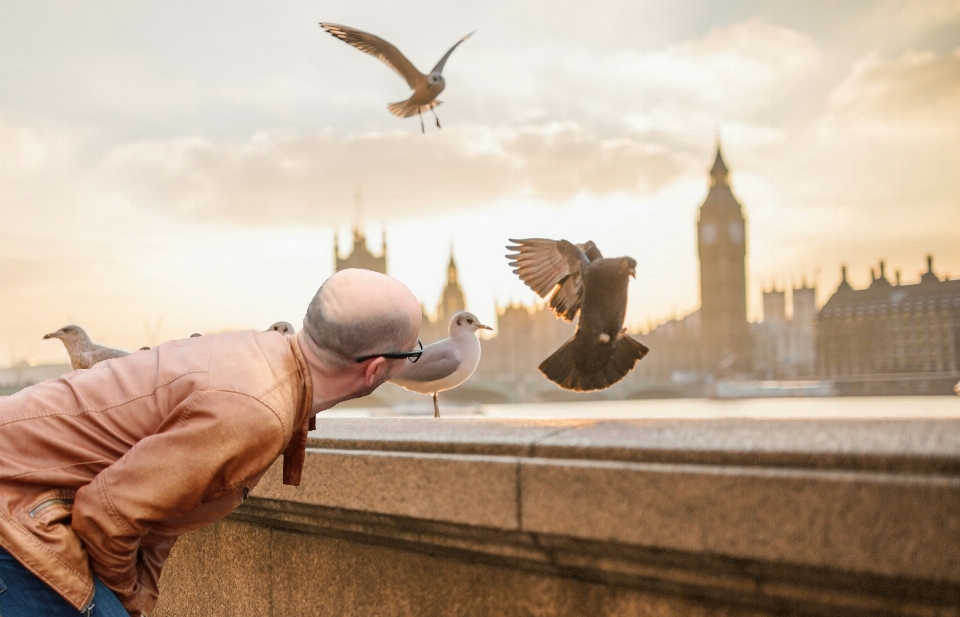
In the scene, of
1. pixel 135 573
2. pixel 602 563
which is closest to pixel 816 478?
pixel 602 563

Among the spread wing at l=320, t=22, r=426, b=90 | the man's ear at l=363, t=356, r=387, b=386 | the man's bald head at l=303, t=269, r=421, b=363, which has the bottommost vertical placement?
the man's ear at l=363, t=356, r=387, b=386

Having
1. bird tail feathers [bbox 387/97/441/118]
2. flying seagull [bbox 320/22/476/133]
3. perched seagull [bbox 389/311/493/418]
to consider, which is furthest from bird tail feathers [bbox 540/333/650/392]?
bird tail feathers [bbox 387/97/441/118]

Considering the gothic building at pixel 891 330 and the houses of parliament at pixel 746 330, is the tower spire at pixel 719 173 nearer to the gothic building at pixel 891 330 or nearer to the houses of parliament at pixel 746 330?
the houses of parliament at pixel 746 330

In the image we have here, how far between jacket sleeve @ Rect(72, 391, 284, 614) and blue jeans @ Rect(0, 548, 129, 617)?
0.32ft

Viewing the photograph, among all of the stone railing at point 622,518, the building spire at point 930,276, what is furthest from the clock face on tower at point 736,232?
the stone railing at point 622,518

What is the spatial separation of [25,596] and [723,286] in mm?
117819

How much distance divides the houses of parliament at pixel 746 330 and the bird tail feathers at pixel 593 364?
265 ft

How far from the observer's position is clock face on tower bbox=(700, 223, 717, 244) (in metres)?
118

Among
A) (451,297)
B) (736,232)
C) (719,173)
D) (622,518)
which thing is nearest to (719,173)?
(719,173)

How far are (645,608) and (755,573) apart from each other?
0.97ft

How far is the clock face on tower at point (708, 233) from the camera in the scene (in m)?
118

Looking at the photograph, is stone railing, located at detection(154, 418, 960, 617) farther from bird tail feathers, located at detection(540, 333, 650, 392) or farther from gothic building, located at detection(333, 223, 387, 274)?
gothic building, located at detection(333, 223, 387, 274)

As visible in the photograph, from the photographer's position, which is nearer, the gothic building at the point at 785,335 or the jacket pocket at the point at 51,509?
the jacket pocket at the point at 51,509

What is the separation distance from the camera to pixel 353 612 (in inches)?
97.3
